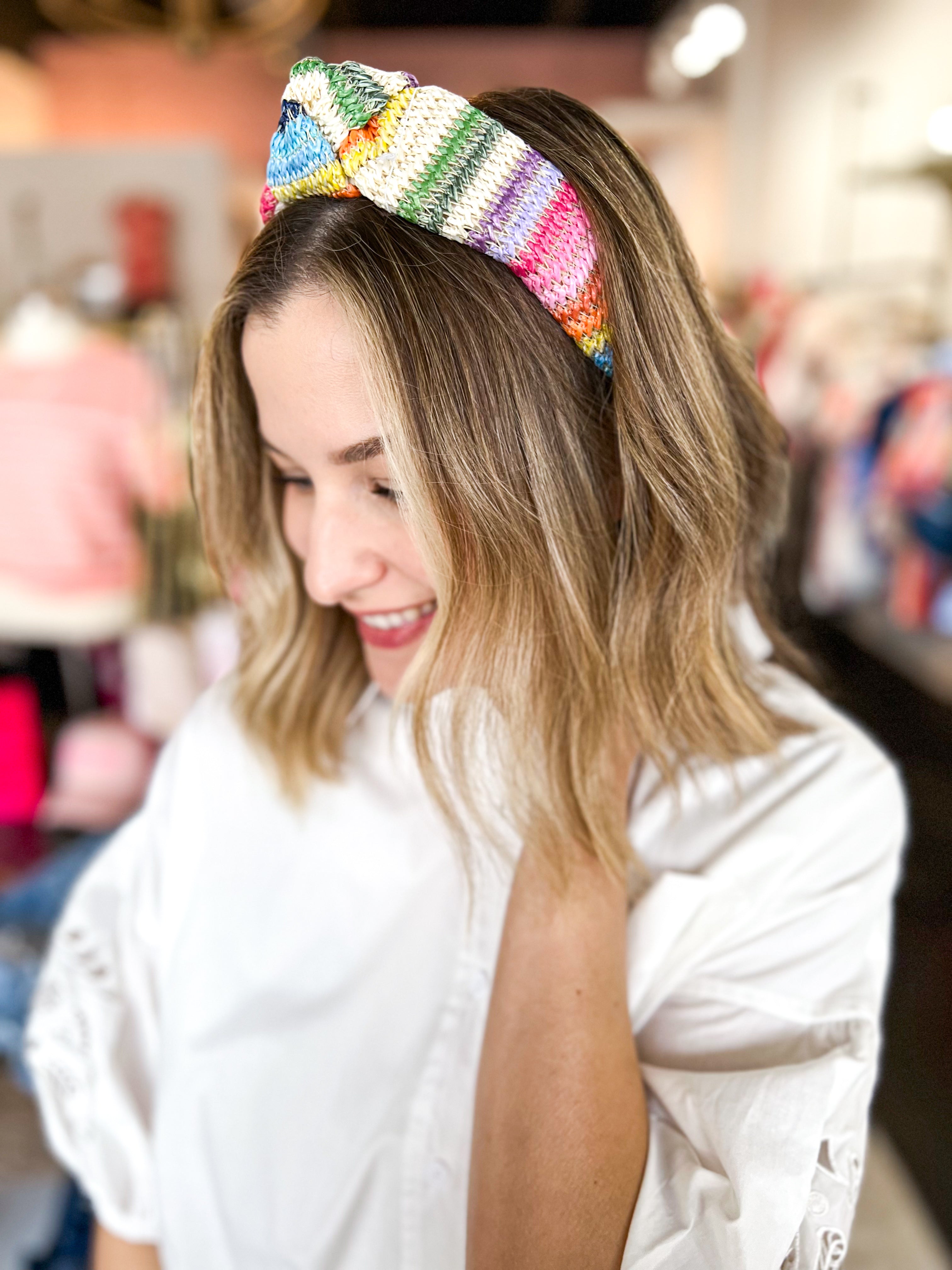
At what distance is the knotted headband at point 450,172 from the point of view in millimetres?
568

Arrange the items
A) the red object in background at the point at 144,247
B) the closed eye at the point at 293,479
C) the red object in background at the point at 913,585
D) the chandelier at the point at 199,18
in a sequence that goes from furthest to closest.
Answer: the chandelier at the point at 199,18 < the red object in background at the point at 144,247 < the red object in background at the point at 913,585 < the closed eye at the point at 293,479

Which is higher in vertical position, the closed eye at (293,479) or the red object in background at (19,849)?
the closed eye at (293,479)

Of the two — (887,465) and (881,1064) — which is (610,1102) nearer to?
(881,1064)

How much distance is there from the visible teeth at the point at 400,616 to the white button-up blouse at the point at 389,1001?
0.16 m

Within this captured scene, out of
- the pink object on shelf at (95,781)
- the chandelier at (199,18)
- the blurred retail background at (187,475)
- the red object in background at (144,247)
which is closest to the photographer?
the blurred retail background at (187,475)

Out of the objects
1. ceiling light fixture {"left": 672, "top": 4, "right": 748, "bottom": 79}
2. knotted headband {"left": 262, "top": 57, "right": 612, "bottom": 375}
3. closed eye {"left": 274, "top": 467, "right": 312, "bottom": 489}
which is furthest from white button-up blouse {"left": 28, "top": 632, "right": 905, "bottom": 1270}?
ceiling light fixture {"left": 672, "top": 4, "right": 748, "bottom": 79}

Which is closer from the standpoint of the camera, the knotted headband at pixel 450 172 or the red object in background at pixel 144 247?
the knotted headband at pixel 450 172

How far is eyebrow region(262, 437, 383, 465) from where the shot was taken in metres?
0.62

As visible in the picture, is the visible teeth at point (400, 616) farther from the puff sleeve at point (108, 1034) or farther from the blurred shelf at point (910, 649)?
the blurred shelf at point (910, 649)

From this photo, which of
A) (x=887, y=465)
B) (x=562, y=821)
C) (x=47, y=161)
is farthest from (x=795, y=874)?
(x=47, y=161)

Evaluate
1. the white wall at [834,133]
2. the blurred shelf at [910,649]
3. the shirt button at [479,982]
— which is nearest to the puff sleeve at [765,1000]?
the shirt button at [479,982]

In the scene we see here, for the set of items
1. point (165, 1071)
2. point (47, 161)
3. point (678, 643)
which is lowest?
point (165, 1071)

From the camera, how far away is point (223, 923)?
2.74 ft

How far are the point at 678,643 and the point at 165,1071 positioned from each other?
0.61m
